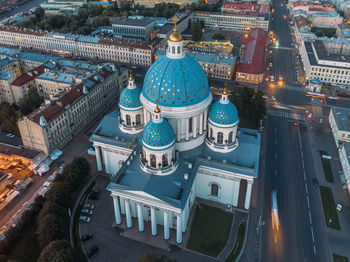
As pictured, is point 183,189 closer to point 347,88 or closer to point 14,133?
point 14,133

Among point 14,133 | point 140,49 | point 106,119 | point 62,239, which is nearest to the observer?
point 62,239

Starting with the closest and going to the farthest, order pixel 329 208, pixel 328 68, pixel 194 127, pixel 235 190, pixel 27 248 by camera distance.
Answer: pixel 27 248
pixel 235 190
pixel 194 127
pixel 329 208
pixel 328 68

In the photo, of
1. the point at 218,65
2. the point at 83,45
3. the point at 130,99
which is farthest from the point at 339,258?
the point at 83,45

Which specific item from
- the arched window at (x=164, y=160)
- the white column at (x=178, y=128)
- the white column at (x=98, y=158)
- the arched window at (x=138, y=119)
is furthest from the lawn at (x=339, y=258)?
the white column at (x=98, y=158)

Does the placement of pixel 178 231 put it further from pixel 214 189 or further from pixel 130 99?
pixel 130 99

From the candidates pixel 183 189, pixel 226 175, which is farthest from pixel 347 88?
pixel 183 189

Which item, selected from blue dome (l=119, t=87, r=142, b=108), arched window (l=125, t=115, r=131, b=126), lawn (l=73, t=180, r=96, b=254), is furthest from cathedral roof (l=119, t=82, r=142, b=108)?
lawn (l=73, t=180, r=96, b=254)
